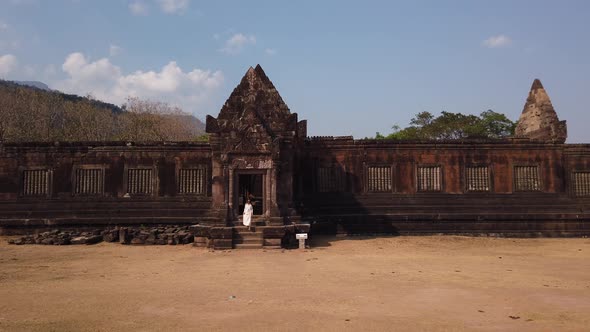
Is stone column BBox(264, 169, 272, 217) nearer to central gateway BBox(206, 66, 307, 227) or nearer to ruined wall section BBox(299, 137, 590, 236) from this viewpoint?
central gateway BBox(206, 66, 307, 227)

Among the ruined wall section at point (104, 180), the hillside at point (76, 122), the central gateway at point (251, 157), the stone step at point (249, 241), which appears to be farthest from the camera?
the hillside at point (76, 122)

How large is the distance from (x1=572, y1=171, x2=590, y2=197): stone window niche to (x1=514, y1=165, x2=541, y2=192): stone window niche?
185 cm

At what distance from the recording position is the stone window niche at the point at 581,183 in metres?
20.6

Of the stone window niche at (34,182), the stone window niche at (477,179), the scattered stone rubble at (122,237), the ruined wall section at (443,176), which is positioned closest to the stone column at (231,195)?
the scattered stone rubble at (122,237)

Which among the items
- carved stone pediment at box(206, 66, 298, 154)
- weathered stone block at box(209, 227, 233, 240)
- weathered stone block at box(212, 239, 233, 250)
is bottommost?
weathered stone block at box(212, 239, 233, 250)

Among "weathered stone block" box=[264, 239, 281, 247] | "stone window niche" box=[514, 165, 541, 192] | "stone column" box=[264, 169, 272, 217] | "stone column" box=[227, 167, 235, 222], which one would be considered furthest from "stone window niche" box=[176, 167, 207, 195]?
"stone window niche" box=[514, 165, 541, 192]

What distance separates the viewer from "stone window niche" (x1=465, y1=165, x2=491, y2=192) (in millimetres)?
20328

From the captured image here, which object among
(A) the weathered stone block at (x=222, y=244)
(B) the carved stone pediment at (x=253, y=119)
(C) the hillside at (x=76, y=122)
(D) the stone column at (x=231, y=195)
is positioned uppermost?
(C) the hillside at (x=76, y=122)

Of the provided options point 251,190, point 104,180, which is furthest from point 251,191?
point 104,180

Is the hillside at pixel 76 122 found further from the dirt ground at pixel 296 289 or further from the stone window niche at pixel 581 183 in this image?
the stone window niche at pixel 581 183

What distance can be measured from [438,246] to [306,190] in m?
6.50

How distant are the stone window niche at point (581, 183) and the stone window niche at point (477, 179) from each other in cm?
417

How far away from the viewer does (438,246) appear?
16.6 metres

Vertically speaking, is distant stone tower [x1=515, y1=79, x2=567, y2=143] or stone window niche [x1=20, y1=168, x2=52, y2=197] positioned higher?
distant stone tower [x1=515, y1=79, x2=567, y2=143]
